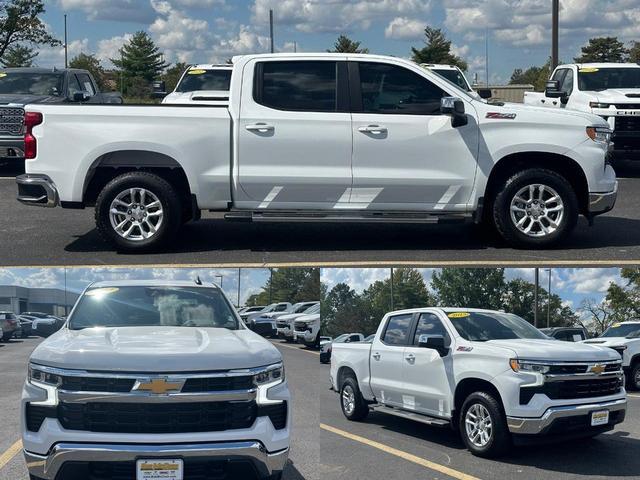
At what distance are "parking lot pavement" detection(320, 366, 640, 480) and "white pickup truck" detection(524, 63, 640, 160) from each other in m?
Result: 9.09

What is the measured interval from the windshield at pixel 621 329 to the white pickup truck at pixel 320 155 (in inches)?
54.9

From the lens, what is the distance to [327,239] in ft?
34.4

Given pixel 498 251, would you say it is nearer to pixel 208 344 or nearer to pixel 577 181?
pixel 577 181

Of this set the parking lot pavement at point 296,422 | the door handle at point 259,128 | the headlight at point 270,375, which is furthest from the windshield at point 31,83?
the headlight at point 270,375

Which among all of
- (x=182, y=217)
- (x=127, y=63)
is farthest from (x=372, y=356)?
(x=127, y=63)

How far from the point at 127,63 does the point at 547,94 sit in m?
64.6

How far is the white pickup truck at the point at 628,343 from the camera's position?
10.0m

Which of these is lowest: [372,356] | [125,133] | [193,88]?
[372,356]

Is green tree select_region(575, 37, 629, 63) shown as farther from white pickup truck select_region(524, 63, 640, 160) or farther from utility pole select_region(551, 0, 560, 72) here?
white pickup truck select_region(524, 63, 640, 160)

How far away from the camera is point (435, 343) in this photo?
298 inches

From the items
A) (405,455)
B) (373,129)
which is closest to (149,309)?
(405,455)

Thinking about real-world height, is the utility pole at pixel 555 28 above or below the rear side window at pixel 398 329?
above

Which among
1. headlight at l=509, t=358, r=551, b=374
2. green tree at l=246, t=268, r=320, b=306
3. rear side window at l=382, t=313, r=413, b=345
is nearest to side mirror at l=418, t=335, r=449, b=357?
rear side window at l=382, t=313, r=413, b=345

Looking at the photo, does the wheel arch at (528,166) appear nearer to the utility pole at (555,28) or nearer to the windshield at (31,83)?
the windshield at (31,83)
